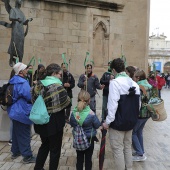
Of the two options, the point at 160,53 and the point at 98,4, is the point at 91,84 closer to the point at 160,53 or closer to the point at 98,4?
the point at 98,4

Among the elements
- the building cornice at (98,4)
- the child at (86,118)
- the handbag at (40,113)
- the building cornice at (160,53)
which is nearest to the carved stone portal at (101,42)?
the building cornice at (98,4)

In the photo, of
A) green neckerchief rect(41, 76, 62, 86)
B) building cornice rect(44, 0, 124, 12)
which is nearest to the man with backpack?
green neckerchief rect(41, 76, 62, 86)

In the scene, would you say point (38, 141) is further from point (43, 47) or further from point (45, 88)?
point (43, 47)

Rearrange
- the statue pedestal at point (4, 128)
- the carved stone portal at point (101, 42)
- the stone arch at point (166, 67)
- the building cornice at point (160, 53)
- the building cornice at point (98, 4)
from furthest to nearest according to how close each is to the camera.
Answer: the building cornice at point (160, 53) < the stone arch at point (166, 67) < the carved stone portal at point (101, 42) < the building cornice at point (98, 4) < the statue pedestal at point (4, 128)

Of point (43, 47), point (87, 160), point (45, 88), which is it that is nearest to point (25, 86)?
point (45, 88)

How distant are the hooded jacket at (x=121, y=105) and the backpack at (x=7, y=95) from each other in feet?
6.30

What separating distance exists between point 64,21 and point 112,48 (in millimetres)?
2506

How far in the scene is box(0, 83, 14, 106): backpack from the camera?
183 inches

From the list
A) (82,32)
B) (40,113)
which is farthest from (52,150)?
(82,32)

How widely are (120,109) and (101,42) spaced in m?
8.06

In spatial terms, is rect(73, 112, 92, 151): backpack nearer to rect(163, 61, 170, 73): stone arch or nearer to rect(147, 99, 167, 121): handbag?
rect(147, 99, 167, 121): handbag

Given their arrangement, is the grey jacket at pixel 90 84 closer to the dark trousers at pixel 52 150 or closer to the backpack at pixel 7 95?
the backpack at pixel 7 95

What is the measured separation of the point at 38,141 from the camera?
237 inches

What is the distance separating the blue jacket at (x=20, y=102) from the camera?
4.57 metres
